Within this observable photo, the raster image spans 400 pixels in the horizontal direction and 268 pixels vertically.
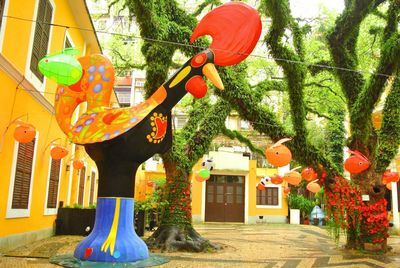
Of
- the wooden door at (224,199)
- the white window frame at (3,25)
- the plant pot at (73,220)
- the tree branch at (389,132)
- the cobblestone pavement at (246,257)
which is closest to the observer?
the white window frame at (3,25)

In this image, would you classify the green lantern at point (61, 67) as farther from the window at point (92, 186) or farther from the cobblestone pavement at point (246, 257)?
the window at point (92, 186)

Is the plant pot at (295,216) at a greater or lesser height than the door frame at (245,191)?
lesser

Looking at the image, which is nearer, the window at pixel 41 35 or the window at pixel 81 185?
the window at pixel 41 35

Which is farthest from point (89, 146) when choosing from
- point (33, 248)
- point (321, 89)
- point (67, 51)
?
point (321, 89)

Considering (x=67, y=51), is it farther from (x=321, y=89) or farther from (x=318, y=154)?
(x=321, y=89)

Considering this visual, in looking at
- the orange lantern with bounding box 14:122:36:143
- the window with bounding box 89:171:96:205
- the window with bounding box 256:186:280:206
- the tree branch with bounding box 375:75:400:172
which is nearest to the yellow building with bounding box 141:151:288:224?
the window with bounding box 256:186:280:206

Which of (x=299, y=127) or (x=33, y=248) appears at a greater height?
(x=299, y=127)

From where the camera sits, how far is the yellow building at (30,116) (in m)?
8.77

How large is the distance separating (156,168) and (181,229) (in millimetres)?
16753

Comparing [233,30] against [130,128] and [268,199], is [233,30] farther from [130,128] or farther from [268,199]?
[268,199]

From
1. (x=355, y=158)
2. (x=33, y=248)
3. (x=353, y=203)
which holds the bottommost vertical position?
(x=33, y=248)

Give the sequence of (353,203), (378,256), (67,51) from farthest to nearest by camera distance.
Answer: (353,203), (378,256), (67,51)

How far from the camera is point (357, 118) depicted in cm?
1115

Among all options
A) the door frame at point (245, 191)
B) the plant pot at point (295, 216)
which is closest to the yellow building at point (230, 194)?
the door frame at point (245, 191)
